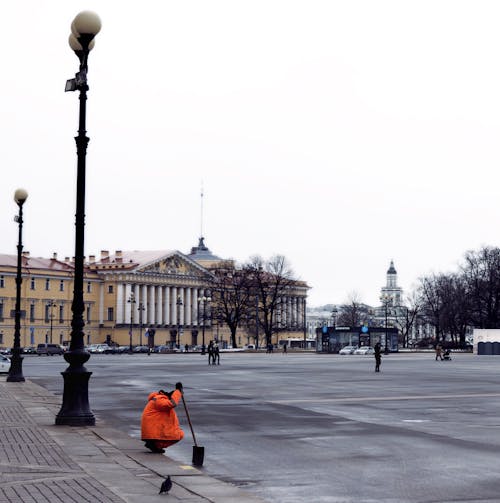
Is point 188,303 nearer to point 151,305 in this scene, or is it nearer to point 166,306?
point 166,306

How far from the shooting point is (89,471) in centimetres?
1252

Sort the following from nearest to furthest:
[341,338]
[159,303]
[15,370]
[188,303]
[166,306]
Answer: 1. [15,370]
2. [341,338]
3. [159,303]
4. [166,306]
5. [188,303]

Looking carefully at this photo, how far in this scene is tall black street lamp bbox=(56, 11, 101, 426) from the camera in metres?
18.5

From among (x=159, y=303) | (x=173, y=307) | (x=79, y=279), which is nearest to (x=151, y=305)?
(x=159, y=303)

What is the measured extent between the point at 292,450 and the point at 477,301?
124883mm

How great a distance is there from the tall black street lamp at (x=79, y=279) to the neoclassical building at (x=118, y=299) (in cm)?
12676

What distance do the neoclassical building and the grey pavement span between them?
129 metres

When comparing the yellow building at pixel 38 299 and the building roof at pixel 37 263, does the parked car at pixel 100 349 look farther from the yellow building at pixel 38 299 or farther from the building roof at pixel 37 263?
the building roof at pixel 37 263

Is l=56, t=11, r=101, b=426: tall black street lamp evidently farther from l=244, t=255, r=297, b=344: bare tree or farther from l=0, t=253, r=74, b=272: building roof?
l=0, t=253, r=74, b=272: building roof

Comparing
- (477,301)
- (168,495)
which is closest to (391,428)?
(168,495)

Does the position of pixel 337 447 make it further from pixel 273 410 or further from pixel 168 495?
pixel 273 410

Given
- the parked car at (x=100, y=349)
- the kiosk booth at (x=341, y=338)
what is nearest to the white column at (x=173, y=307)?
the parked car at (x=100, y=349)

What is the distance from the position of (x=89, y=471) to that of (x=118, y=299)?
16154cm

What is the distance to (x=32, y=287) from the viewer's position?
158250mm
